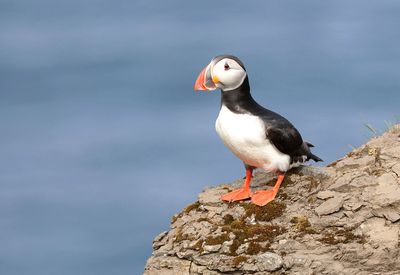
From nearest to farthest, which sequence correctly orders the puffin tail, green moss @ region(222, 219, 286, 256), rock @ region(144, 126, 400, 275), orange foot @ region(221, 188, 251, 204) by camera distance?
rock @ region(144, 126, 400, 275)
green moss @ region(222, 219, 286, 256)
orange foot @ region(221, 188, 251, 204)
the puffin tail

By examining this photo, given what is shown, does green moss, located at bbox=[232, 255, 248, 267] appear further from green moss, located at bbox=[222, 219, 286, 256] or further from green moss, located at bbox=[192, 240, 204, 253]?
green moss, located at bbox=[192, 240, 204, 253]

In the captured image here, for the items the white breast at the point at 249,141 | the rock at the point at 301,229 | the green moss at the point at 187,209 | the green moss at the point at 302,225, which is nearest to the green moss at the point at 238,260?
the rock at the point at 301,229

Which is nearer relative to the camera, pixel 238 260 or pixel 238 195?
pixel 238 260

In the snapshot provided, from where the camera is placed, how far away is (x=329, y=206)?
1188 cm

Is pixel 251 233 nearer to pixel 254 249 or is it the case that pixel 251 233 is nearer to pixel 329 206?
pixel 254 249

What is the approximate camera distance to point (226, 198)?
1227cm

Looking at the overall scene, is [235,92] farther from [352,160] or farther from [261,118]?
[352,160]

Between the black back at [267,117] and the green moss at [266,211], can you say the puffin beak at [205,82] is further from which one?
the green moss at [266,211]

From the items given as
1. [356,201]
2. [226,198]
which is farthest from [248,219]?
[356,201]

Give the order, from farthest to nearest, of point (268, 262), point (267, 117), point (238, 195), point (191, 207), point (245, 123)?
1. point (191, 207)
2. point (238, 195)
3. point (267, 117)
4. point (245, 123)
5. point (268, 262)

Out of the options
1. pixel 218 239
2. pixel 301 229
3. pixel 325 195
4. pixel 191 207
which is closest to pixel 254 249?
pixel 218 239

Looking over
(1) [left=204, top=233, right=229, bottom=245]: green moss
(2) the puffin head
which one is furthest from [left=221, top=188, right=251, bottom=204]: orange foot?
(2) the puffin head

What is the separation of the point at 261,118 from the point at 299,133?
58 cm

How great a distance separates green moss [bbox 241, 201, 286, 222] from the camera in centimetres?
1191
